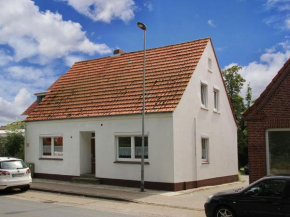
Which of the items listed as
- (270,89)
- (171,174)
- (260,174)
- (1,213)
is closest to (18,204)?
(1,213)

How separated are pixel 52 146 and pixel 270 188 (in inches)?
537

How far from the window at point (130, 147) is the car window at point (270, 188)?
7731mm

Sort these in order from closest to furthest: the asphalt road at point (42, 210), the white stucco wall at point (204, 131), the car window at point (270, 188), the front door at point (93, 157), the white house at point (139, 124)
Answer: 1. the car window at point (270, 188)
2. the asphalt road at point (42, 210)
3. the white house at point (139, 124)
4. the white stucco wall at point (204, 131)
5. the front door at point (93, 157)

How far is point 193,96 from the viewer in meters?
16.4

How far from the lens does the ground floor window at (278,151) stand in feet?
39.5

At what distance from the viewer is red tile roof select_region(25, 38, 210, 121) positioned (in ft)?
52.2

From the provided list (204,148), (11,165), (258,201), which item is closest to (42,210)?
(11,165)

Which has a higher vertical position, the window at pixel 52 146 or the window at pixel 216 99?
the window at pixel 216 99

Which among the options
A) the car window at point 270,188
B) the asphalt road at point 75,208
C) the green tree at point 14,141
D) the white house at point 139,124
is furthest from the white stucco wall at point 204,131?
the green tree at point 14,141

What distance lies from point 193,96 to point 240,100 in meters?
25.5

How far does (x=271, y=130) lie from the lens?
12.3m

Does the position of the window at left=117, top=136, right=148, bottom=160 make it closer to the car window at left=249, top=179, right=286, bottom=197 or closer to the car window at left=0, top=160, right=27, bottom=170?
the car window at left=0, top=160, right=27, bottom=170

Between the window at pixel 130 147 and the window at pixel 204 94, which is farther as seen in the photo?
the window at pixel 204 94

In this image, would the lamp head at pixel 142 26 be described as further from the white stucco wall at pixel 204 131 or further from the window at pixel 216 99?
the window at pixel 216 99
